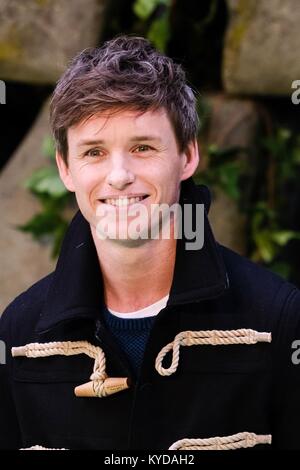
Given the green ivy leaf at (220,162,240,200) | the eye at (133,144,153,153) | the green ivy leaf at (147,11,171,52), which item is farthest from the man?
the green ivy leaf at (147,11,171,52)

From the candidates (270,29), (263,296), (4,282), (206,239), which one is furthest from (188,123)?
(4,282)

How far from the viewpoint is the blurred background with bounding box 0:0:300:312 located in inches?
118

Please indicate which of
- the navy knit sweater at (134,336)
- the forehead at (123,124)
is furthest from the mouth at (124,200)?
the navy knit sweater at (134,336)

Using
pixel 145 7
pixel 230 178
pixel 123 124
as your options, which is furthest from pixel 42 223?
pixel 123 124

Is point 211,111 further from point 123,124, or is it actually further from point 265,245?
point 123,124

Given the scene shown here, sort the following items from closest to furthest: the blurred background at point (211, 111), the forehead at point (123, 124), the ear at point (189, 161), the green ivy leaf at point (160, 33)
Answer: the forehead at point (123, 124) → the ear at point (189, 161) → the blurred background at point (211, 111) → the green ivy leaf at point (160, 33)

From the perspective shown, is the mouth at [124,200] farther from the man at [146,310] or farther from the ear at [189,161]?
the ear at [189,161]

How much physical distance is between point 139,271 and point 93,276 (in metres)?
0.10

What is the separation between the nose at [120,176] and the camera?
6.20 ft

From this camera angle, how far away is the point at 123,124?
1.89 m

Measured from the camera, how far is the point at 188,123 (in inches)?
79.4

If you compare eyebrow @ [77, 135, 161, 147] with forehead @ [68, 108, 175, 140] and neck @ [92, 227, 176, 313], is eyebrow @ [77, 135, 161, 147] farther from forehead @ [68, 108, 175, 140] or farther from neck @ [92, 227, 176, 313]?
neck @ [92, 227, 176, 313]

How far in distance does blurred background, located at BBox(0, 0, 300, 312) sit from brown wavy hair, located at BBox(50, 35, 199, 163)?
982mm

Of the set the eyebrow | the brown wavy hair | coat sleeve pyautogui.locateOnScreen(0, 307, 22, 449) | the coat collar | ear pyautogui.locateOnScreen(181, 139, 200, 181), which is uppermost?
the brown wavy hair
